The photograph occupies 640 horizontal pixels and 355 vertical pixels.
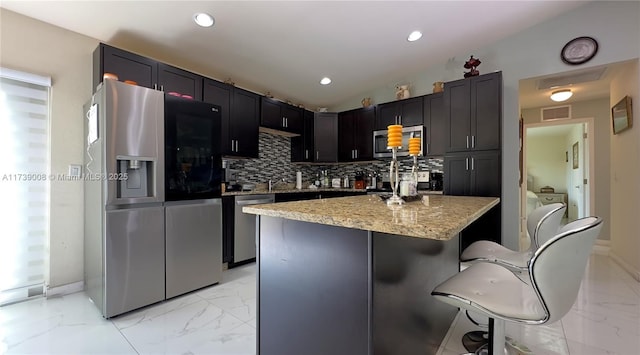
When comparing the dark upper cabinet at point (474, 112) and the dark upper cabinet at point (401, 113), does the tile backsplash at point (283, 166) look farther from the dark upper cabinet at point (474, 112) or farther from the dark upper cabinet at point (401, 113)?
the dark upper cabinet at point (474, 112)

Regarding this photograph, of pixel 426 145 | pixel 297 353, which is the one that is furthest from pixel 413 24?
pixel 297 353

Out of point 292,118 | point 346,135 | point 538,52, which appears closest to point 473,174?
point 538,52

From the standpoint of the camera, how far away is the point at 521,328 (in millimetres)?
1957

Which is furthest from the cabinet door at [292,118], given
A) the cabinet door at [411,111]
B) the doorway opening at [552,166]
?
the doorway opening at [552,166]

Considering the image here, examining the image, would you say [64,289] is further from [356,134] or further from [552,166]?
[552,166]

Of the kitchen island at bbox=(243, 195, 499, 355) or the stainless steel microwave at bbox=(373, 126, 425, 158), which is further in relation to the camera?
the stainless steel microwave at bbox=(373, 126, 425, 158)

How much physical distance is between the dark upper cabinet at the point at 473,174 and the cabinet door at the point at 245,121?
2551 mm

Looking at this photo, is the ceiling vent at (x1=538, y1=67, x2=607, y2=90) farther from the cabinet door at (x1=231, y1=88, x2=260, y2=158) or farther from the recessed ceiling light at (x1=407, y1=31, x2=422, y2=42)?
the cabinet door at (x1=231, y1=88, x2=260, y2=158)

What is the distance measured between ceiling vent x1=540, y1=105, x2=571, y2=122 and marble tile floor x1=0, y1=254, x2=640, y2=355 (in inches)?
121

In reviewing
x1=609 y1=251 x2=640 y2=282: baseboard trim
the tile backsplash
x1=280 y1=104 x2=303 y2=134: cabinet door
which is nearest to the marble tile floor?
x1=609 y1=251 x2=640 y2=282: baseboard trim

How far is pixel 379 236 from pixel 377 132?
3478 millimetres

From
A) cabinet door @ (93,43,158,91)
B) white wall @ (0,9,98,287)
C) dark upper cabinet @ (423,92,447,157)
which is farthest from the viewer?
dark upper cabinet @ (423,92,447,157)

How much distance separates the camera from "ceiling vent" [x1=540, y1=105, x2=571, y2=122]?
→ 4.51 metres

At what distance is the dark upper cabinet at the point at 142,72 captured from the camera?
249cm
